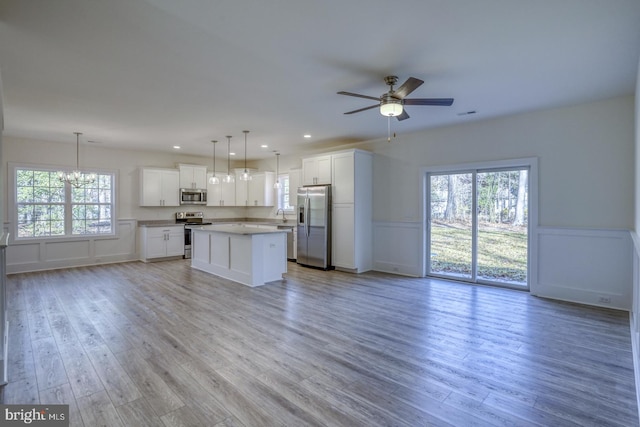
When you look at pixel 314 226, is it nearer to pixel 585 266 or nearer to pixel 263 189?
pixel 263 189

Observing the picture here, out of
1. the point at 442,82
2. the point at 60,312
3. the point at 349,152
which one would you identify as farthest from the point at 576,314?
the point at 60,312

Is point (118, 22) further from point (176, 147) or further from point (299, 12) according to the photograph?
point (176, 147)

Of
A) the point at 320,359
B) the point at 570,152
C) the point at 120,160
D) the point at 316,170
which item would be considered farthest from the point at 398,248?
the point at 120,160

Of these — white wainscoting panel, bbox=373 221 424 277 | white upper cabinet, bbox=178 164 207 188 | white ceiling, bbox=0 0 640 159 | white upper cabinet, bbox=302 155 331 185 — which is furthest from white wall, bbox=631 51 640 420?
white upper cabinet, bbox=178 164 207 188

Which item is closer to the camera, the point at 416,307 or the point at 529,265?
the point at 416,307

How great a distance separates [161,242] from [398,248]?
5601 mm

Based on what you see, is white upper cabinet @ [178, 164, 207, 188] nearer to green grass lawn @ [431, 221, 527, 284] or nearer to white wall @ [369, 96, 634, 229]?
white wall @ [369, 96, 634, 229]

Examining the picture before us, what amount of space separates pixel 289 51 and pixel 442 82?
1822mm

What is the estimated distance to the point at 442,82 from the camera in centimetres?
356

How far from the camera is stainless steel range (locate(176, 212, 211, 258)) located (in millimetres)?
8055

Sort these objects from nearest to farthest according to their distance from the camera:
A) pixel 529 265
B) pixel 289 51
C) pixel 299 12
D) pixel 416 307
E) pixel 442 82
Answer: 1. pixel 299 12
2. pixel 289 51
3. pixel 442 82
4. pixel 416 307
5. pixel 529 265

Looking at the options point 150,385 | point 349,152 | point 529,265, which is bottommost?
point 150,385

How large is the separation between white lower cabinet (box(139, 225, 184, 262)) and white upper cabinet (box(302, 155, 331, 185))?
11.6ft

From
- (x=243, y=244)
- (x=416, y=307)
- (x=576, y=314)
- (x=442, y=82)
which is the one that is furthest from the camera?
(x=243, y=244)
